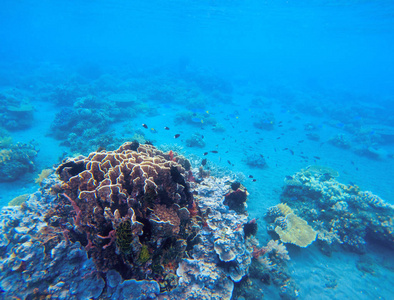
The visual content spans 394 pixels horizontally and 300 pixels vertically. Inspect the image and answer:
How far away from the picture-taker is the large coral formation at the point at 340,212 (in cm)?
736

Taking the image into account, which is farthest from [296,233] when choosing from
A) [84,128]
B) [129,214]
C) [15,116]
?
[15,116]

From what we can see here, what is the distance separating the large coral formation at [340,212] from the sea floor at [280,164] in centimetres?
54

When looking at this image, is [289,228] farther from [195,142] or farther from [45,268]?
[195,142]

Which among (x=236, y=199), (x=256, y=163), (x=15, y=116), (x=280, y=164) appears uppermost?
(x=236, y=199)

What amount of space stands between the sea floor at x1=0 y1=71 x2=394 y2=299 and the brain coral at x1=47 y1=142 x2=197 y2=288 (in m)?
4.50

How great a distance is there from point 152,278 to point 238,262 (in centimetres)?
201

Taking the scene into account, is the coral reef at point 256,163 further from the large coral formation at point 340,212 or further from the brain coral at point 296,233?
the brain coral at point 296,233

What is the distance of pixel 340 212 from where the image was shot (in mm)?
8086

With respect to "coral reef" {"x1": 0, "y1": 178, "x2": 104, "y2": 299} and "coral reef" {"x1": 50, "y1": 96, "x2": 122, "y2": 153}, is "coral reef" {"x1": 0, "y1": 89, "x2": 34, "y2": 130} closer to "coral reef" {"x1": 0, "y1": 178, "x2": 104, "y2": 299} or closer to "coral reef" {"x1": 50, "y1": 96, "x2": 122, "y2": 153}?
"coral reef" {"x1": 50, "y1": 96, "x2": 122, "y2": 153}

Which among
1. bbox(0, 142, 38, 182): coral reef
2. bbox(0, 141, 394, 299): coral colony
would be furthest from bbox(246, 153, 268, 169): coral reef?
bbox(0, 142, 38, 182): coral reef

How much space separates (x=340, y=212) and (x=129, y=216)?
9.90m

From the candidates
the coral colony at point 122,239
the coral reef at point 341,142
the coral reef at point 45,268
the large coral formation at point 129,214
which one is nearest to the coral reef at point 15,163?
the coral colony at point 122,239

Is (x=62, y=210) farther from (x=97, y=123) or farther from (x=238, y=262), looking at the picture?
(x=97, y=123)

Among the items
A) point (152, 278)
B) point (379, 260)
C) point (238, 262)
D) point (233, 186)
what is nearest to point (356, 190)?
point (379, 260)
